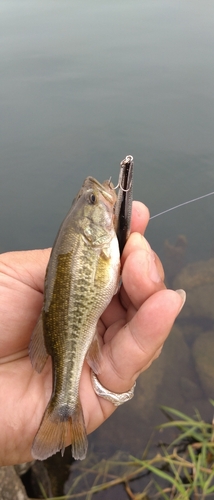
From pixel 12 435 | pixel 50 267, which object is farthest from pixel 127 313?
pixel 12 435

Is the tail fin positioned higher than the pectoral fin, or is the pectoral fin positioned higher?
the pectoral fin

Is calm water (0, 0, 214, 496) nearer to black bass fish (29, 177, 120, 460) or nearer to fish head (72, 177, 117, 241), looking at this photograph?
fish head (72, 177, 117, 241)

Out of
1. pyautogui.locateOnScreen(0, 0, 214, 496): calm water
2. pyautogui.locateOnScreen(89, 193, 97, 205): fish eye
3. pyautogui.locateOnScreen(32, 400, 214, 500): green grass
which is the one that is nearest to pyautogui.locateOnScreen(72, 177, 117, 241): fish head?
pyautogui.locateOnScreen(89, 193, 97, 205): fish eye

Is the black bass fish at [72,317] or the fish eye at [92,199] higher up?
the fish eye at [92,199]

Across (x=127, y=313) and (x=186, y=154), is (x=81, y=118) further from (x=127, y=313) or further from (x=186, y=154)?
(x=127, y=313)

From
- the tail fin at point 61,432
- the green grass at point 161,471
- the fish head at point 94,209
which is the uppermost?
the fish head at point 94,209

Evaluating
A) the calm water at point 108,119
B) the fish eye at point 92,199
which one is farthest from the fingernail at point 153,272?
the calm water at point 108,119

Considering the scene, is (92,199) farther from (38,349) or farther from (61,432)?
(61,432)

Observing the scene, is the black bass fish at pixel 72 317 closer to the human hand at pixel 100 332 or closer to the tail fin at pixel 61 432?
the tail fin at pixel 61 432
